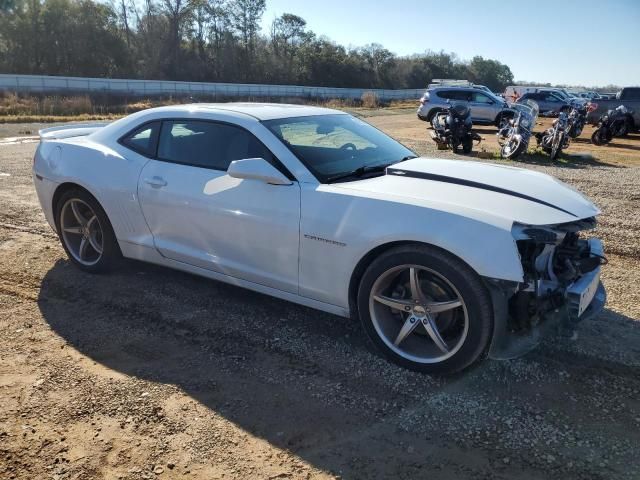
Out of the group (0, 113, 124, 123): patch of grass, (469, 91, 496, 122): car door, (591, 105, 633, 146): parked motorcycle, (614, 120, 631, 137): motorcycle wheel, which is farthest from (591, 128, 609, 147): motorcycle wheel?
(0, 113, 124, 123): patch of grass

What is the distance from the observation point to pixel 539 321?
2.87 metres

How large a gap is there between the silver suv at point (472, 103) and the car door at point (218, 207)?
19067 millimetres

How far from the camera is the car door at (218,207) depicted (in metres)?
3.29

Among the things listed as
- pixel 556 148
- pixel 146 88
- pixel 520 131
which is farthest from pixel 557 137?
pixel 146 88

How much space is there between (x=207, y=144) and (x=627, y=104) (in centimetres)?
1864

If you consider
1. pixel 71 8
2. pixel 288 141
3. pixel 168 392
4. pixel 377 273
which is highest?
pixel 71 8

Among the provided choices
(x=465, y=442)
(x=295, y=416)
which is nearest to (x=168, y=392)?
(x=295, y=416)

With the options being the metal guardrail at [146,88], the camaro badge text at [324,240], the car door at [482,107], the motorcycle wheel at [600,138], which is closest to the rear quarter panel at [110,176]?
the camaro badge text at [324,240]

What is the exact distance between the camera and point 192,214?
144 inches

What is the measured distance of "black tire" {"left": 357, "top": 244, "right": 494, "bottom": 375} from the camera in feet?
8.80

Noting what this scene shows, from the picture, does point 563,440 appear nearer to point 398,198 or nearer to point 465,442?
point 465,442

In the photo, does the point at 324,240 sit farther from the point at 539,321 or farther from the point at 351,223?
the point at 539,321

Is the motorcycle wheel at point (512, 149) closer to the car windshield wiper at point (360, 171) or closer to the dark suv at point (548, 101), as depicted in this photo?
the car windshield wiper at point (360, 171)

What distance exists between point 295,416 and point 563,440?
4.25 feet
